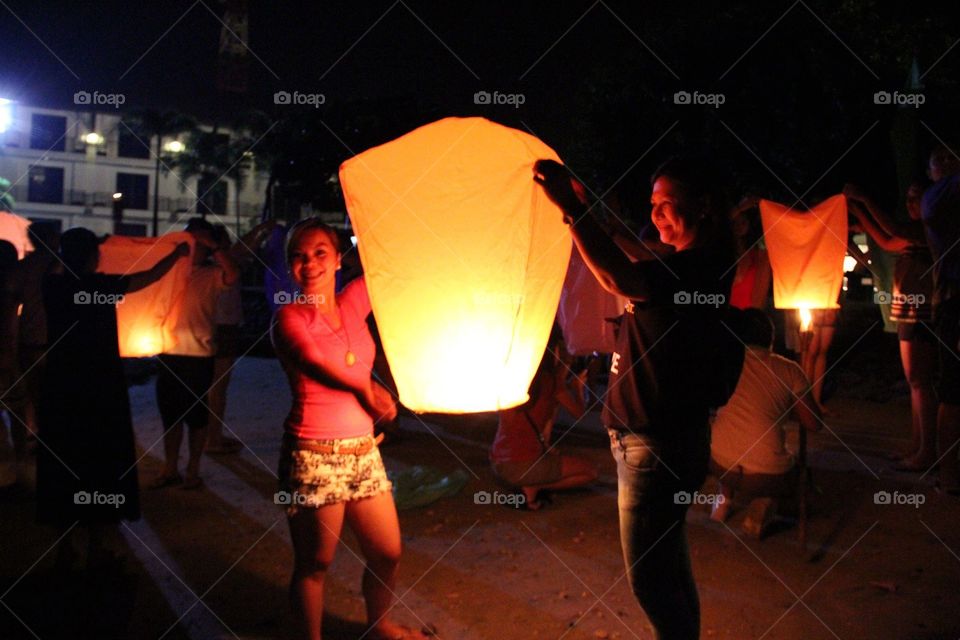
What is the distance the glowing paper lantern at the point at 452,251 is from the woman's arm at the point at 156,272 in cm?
289

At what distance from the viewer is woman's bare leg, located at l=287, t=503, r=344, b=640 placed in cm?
305

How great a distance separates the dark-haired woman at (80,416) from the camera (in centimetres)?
438

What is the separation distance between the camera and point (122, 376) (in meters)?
4.56

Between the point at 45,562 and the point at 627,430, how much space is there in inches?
154

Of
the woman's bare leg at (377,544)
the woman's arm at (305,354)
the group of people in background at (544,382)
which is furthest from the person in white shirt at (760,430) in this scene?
the woman's arm at (305,354)

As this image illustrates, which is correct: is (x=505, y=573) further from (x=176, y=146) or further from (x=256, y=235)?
(x=176, y=146)

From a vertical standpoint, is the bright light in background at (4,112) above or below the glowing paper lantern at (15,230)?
above

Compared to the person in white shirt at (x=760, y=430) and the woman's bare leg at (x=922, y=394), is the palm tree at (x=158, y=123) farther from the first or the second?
the person in white shirt at (x=760, y=430)

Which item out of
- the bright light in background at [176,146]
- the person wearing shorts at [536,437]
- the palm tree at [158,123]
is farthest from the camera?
the bright light in background at [176,146]

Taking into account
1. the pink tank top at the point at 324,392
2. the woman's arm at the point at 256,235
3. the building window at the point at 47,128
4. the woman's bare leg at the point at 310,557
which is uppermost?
the building window at the point at 47,128

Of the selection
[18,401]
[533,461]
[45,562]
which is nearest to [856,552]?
[533,461]

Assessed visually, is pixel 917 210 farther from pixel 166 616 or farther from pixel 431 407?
pixel 166 616

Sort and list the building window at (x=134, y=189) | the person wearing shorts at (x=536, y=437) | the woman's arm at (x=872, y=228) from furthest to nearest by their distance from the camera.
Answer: the building window at (x=134, y=189) → the woman's arm at (x=872, y=228) → the person wearing shorts at (x=536, y=437)

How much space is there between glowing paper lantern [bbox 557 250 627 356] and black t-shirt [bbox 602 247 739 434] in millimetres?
1805
